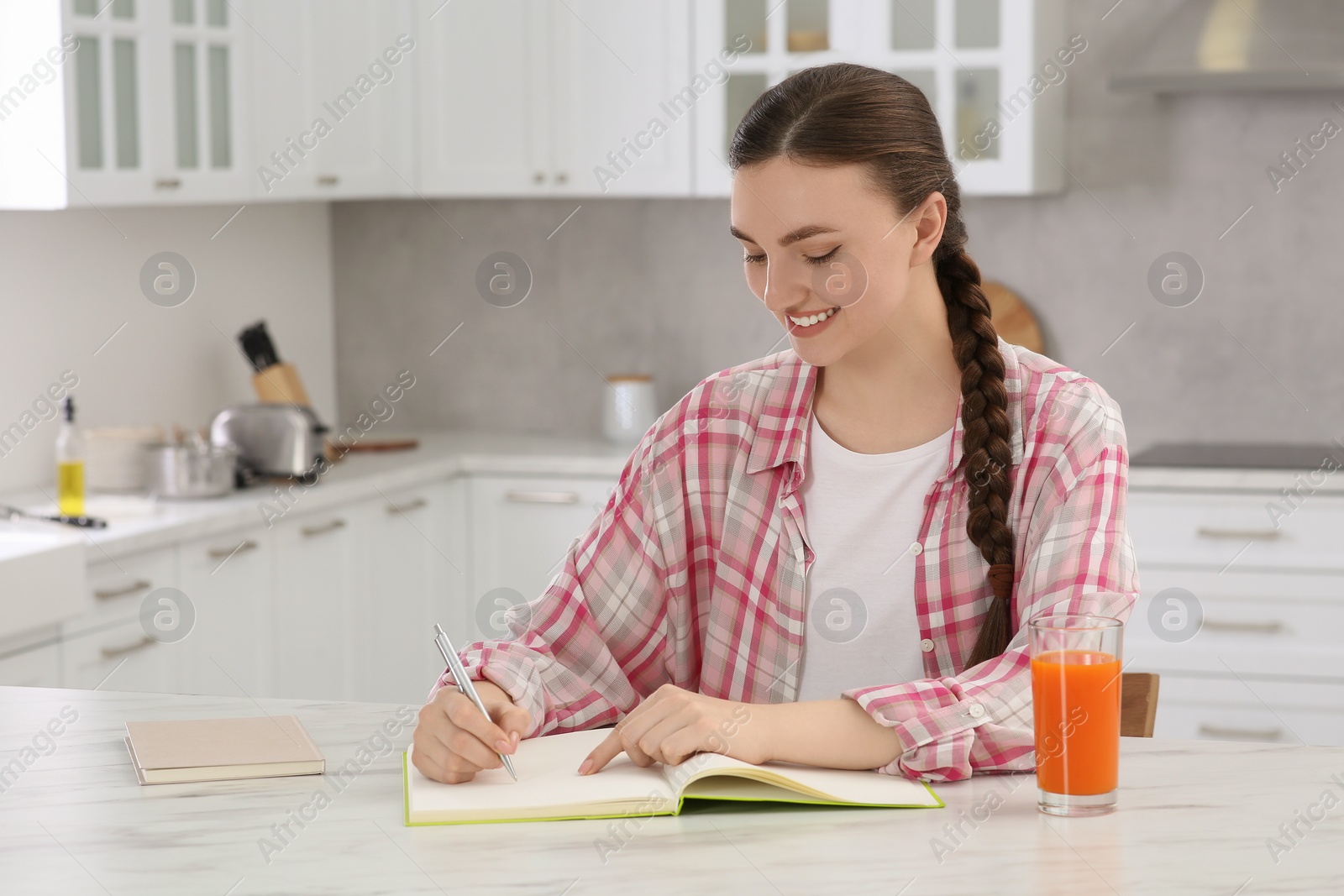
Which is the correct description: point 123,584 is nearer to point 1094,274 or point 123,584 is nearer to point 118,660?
point 118,660

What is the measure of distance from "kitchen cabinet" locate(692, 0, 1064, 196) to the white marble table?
2309 mm

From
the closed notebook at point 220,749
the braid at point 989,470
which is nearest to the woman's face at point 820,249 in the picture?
the braid at point 989,470

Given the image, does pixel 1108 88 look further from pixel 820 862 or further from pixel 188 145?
pixel 820 862

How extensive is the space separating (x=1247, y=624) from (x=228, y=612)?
2026mm

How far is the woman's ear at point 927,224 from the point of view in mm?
1403

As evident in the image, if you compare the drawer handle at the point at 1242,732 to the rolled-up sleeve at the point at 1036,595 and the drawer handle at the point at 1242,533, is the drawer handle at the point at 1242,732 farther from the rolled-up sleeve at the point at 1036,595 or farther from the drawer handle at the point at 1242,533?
the rolled-up sleeve at the point at 1036,595

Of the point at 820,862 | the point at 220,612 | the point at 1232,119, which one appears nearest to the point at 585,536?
the point at 820,862

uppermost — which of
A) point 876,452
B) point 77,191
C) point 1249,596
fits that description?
point 77,191

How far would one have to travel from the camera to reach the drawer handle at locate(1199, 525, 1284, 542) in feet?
9.94

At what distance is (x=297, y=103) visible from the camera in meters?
3.38

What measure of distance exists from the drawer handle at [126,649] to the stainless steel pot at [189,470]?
36 cm

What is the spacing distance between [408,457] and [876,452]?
228 cm

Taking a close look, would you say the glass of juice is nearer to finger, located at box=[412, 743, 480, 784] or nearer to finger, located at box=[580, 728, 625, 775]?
finger, located at box=[580, 728, 625, 775]

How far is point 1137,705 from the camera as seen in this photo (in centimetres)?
137
